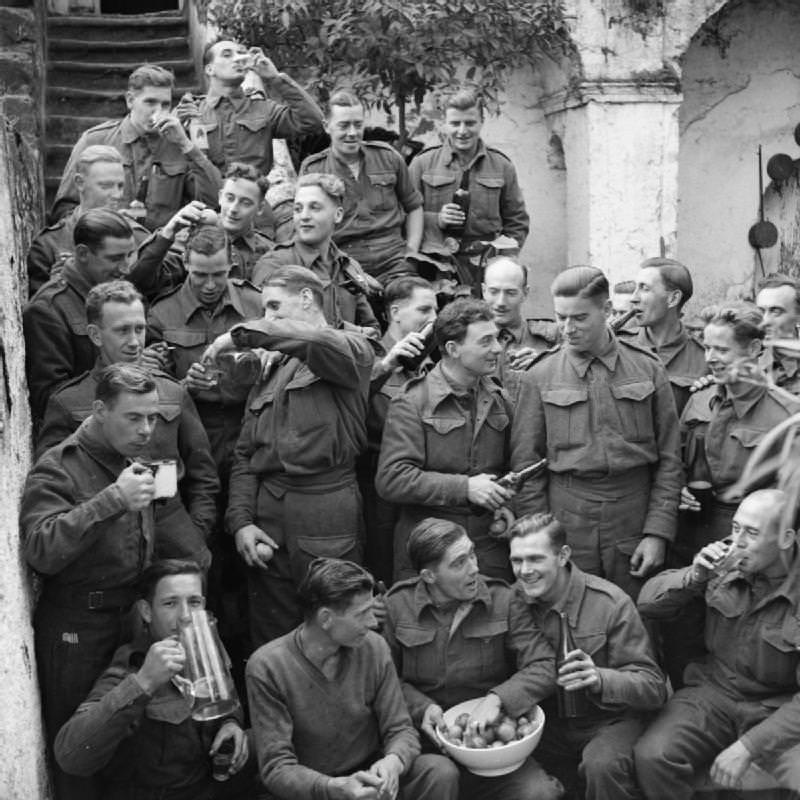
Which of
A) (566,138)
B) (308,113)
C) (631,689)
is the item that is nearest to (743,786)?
(631,689)

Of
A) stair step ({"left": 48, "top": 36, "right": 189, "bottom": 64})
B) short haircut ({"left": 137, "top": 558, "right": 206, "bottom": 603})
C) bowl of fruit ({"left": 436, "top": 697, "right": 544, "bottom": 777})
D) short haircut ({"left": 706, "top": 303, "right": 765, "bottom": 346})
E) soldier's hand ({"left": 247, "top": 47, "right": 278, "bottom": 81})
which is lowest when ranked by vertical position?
bowl of fruit ({"left": 436, "top": 697, "right": 544, "bottom": 777})

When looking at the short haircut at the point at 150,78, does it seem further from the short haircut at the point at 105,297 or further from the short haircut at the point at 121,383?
the short haircut at the point at 121,383

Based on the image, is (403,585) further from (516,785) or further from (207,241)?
(207,241)

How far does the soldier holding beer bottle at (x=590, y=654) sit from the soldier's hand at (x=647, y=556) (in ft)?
1.04

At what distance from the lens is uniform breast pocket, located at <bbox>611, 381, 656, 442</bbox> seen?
665cm

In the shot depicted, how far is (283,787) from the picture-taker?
5.62 m

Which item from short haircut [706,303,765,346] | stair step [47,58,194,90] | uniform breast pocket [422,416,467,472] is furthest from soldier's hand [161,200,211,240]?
stair step [47,58,194,90]

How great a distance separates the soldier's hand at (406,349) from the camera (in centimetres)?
682

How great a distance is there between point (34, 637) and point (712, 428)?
122 inches

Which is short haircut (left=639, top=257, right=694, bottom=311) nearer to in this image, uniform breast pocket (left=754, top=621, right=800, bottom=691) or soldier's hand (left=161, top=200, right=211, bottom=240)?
uniform breast pocket (left=754, top=621, right=800, bottom=691)

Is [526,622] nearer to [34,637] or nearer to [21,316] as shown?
[34,637]

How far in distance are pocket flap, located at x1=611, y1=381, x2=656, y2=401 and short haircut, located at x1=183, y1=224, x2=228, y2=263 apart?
196 centimetres

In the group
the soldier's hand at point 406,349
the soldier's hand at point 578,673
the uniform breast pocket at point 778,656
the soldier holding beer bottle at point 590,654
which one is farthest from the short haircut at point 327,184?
the uniform breast pocket at point 778,656

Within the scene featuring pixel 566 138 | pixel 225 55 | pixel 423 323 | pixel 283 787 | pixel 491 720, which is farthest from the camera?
pixel 566 138
